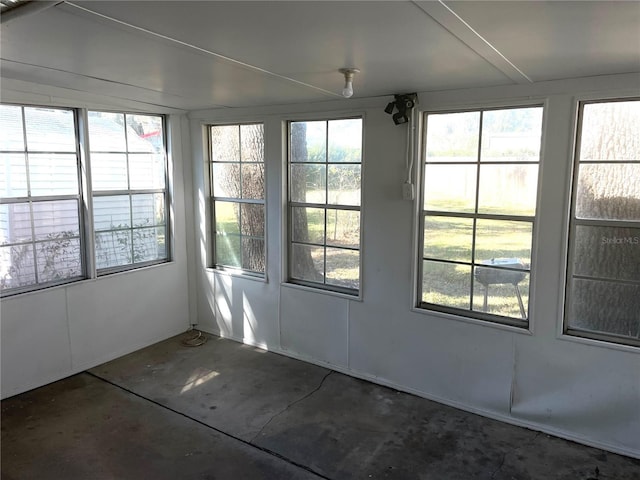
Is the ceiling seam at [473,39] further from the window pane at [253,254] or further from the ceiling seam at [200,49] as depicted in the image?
the window pane at [253,254]

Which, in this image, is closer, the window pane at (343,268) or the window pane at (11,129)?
the window pane at (11,129)

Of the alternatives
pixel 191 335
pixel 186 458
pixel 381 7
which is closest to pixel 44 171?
pixel 191 335

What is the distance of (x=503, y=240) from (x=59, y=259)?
3.82 m

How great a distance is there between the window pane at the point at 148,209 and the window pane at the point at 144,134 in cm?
49

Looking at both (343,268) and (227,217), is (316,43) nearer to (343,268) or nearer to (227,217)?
(343,268)

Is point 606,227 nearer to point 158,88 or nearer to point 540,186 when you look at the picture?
point 540,186

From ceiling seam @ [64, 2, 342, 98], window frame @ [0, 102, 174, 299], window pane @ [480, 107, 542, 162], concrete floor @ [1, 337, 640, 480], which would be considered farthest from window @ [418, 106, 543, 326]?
window frame @ [0, 102, 174, 299]

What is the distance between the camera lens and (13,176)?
384 cm

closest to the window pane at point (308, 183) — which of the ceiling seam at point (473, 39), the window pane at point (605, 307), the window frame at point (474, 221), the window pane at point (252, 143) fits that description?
the window pane at point (252, 143)

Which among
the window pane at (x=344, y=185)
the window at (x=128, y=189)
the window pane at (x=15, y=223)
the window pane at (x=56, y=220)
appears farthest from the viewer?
the window at (x=128, y=189)

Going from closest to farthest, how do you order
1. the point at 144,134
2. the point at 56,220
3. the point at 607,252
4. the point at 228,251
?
the point at 607,252 → the point at 56,220 → the point at 144,134 → the point at 228,251

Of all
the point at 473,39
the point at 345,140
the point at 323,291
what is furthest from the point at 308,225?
the point at 473,39

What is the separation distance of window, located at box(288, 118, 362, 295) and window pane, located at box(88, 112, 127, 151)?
1691 millimetres

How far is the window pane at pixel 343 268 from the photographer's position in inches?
171
